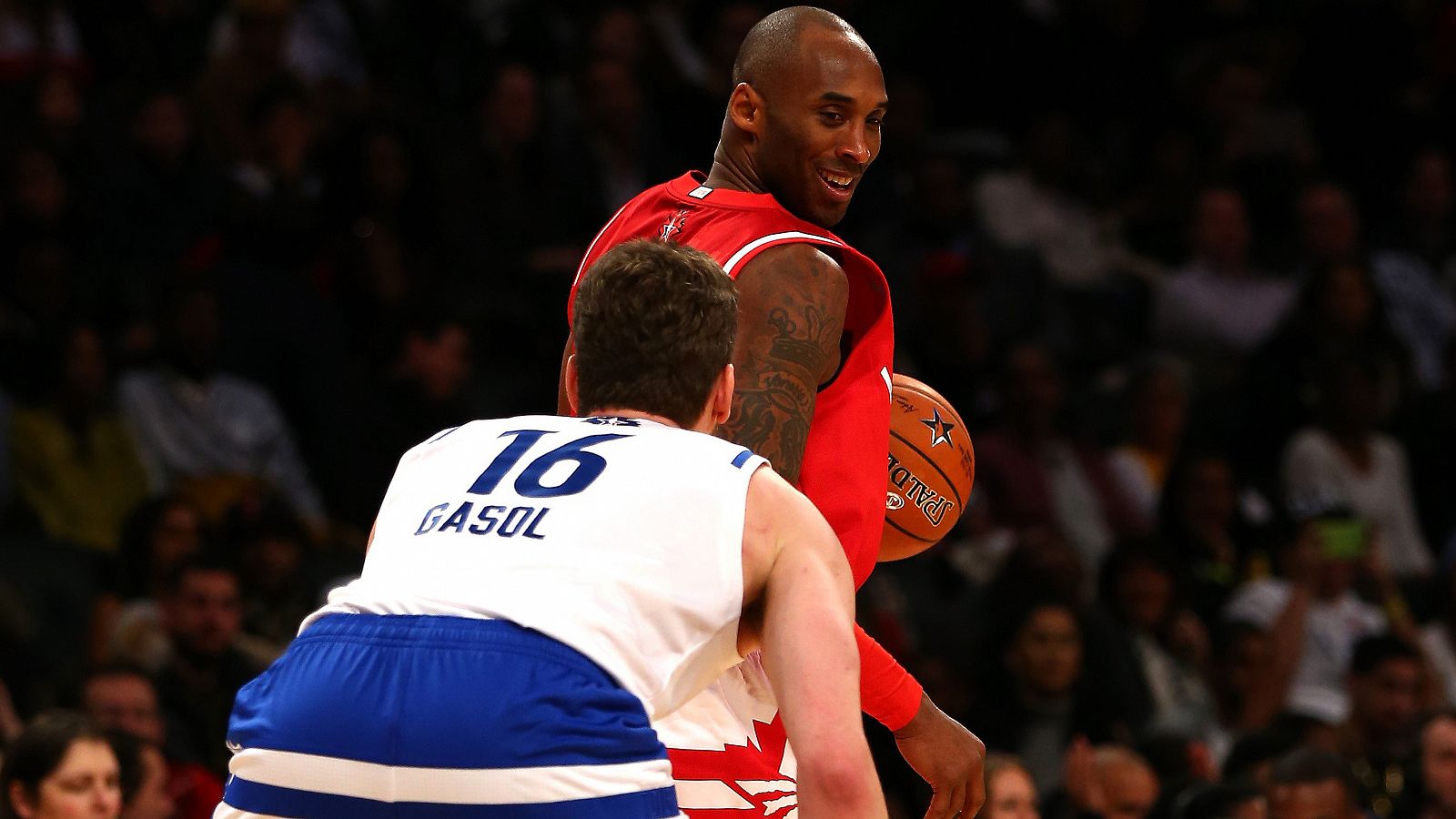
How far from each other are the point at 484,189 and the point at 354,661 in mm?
7778

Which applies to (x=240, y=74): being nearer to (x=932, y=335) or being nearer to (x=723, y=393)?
(x=932, y=335)

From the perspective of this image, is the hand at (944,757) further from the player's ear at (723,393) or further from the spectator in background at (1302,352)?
the spectator in background at (1302,352)

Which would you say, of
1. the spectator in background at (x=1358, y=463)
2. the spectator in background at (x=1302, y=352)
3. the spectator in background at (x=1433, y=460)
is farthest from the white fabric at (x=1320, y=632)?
the spectator in background at (x=1433, y=460)

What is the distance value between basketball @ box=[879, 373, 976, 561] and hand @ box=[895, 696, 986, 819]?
Result: 0.53 meters

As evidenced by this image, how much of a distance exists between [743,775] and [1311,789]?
4057mm

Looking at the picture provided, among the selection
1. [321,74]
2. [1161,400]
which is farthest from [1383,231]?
[321,74]

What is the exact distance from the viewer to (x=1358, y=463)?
10.6m

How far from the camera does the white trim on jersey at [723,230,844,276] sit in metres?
3.54

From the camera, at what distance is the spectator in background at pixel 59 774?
571 centimetres

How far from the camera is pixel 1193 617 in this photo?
9.36 meters

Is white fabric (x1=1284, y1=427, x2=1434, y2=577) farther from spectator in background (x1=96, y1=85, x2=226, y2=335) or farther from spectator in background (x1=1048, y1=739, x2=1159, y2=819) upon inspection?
spectator in background (x1=96, y1=85, x2=226, y2=335)

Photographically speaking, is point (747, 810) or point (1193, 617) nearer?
point (747, 810)

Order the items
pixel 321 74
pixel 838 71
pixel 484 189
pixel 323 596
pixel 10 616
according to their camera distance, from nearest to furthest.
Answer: pixel 838 71, pixel 10 616, pixel 323 596, pixel 484 189, pixel 321 74

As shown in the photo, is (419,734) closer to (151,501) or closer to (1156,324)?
(151,501)
